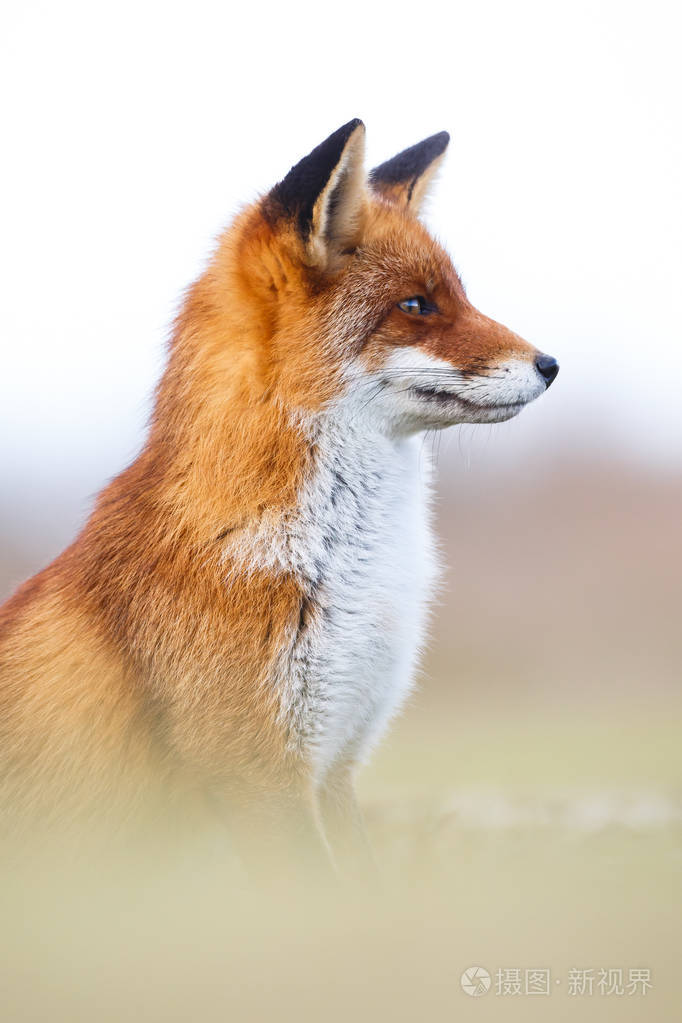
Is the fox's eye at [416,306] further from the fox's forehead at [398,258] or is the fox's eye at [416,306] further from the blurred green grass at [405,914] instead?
the blurred green grass at [405,914]

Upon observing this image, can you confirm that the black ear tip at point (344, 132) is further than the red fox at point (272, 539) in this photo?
Yes

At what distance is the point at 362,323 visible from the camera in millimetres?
4141

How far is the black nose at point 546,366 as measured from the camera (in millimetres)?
4219

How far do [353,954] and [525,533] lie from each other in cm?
1357

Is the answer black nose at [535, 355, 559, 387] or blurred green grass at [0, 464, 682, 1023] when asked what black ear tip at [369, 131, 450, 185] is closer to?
black nose at [535, 355, 559, 387]

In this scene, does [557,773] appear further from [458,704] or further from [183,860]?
[458,704]

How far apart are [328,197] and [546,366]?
113 cm

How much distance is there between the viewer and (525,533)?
16266 mm

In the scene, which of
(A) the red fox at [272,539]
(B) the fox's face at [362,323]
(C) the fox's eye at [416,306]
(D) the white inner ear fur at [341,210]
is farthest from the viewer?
(C) the fox's eye at [416,306]

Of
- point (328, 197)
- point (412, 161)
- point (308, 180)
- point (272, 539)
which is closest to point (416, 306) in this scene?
point (328, 197)

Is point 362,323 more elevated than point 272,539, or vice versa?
point 362,323
